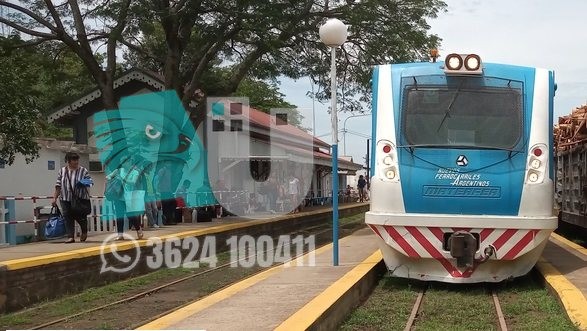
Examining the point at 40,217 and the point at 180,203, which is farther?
the point at 180,203

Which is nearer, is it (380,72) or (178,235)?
(380,72)

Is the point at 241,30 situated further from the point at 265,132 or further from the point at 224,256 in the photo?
the point at 265,132

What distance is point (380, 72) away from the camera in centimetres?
790

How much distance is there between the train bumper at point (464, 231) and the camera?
23.1 feet

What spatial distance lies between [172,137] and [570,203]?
409 inches

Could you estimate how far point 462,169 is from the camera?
23.8 ft

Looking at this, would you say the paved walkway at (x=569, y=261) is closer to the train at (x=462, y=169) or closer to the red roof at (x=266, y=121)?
the train at (x=462, y=169)

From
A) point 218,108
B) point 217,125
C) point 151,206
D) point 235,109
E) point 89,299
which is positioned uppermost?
point 235,109

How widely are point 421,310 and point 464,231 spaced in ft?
3.39

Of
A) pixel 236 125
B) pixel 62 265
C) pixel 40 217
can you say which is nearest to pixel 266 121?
pixel 236 125

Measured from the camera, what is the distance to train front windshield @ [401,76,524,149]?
7438 mm

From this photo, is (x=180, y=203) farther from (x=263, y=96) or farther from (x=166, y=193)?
(x=263, y=96)

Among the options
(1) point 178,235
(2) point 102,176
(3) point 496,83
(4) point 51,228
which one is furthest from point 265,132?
(3) point 496,83

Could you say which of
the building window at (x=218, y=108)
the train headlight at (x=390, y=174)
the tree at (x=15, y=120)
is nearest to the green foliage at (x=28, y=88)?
the tree at (x=15, y=120)
